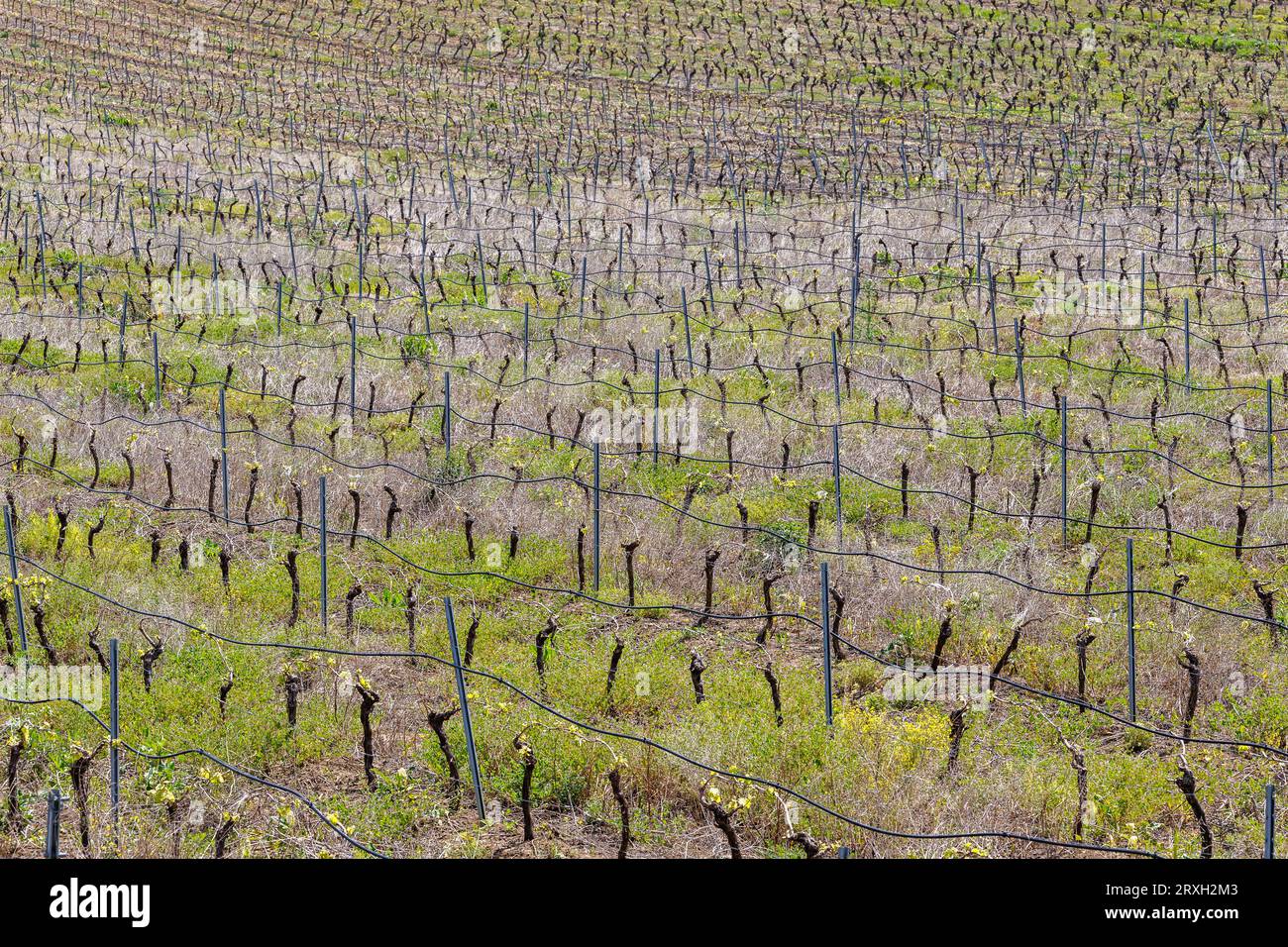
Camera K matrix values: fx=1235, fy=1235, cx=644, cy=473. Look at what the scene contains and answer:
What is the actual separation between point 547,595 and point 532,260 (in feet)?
28.8

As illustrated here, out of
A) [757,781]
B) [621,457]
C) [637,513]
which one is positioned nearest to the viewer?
[757,781]

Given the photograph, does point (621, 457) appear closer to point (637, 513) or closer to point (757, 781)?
point (637, 513)

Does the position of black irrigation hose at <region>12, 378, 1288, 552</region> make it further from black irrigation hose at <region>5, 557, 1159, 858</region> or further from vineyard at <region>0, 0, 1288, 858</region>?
black irrigation hose at <region>5, 557, 1159, 858</region>

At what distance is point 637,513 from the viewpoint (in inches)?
342

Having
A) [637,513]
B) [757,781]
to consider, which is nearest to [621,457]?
[637,513]

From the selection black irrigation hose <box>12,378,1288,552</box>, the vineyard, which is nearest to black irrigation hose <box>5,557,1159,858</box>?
the vineyard

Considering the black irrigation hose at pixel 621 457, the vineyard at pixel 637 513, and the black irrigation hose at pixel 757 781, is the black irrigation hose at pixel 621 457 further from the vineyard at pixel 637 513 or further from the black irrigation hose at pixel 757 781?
the black irrigation hose at pixel 757 781

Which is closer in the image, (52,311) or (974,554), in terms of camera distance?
(974,554)

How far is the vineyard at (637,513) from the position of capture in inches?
222

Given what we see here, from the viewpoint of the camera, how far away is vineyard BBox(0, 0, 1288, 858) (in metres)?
5.63

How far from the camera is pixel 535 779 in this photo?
5.77 metres
